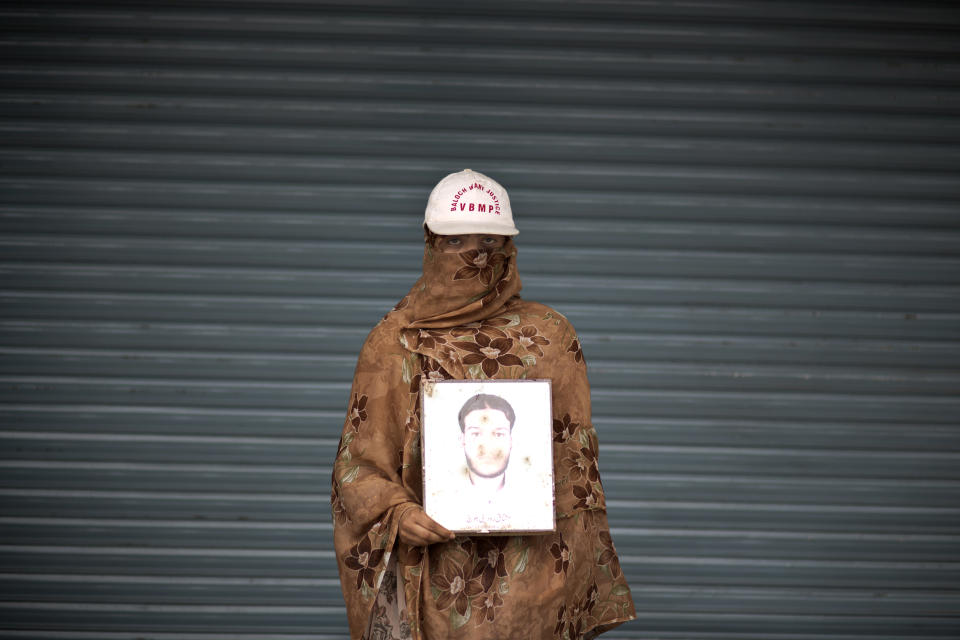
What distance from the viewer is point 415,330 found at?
2389mm

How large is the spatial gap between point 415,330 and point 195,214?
236cm

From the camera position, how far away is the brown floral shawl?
7.41ft

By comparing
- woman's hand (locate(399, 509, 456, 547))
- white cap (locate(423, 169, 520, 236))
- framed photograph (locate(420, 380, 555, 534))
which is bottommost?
woman's hand (locate(399, 509, 456, 547))

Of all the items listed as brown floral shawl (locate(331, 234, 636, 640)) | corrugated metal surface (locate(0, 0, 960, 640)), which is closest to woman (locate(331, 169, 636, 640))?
brown floral shawl (locate(331, 234, 636, 640))

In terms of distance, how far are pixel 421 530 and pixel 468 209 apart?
0.79 m

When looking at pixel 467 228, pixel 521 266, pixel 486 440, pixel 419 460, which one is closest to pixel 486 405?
pixel 486 440

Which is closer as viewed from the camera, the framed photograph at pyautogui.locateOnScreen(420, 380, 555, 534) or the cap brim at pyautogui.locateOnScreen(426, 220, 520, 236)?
the framed photograph at pyautogui.locateOnScreen(420, 380, 555, 534)

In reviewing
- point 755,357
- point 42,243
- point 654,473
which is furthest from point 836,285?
point 42,243

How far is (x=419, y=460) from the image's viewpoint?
7.57 ft

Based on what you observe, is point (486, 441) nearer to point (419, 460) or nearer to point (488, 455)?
point (488, 455)

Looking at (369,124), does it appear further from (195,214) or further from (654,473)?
(654,473)

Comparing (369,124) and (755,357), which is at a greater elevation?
(369,124)

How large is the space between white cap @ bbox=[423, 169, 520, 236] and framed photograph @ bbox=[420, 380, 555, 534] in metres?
0.39

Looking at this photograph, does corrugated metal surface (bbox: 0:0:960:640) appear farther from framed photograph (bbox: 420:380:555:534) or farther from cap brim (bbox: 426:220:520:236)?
framed photograph (bbox: 420:380:555:534)
